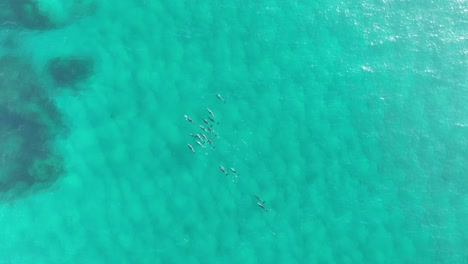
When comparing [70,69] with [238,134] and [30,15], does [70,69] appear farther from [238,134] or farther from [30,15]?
[238,134]

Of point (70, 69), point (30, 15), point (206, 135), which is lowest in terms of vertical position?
point (206, 135)

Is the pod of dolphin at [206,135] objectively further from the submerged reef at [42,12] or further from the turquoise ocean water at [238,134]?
the submerged reef at [42,12]

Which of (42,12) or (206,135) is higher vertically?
(42,12)

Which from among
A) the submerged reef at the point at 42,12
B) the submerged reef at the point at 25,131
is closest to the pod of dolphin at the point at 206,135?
the submerged reef at the point at 25,131

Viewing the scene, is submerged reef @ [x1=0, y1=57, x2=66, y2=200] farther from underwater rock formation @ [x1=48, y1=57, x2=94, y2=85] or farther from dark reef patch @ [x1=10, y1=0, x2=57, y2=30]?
dark reef patch @ [x1=10, y1=0, x2=57, y2=30]

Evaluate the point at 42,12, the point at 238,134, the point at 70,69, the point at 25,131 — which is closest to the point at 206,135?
the point at 238,134

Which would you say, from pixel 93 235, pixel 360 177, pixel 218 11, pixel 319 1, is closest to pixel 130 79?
pixel 218 11

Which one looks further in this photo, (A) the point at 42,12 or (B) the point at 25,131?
(A) the point at 42,12

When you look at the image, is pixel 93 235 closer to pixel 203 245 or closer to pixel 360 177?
pixel 203 245
